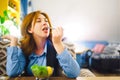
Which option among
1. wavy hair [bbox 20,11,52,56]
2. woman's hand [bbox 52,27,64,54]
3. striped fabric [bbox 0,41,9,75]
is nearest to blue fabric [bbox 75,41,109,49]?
striped fabric [bbox 0,41,9,75]

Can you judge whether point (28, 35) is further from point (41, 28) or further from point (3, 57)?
point (3, 57)

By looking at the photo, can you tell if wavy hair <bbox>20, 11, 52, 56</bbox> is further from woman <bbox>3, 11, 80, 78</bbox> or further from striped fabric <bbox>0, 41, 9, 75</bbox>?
striped fabric <bbox>0, 41, 9, 75</bbox>

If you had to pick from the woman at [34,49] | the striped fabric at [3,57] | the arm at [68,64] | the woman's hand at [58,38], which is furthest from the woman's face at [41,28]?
the striped fabric at [3,57]

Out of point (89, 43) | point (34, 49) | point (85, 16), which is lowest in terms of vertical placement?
point (89, 43)

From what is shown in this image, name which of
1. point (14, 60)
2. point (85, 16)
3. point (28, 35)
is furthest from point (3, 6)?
point (85, 16)

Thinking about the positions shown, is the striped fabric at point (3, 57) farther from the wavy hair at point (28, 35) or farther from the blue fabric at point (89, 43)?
the blue fabric at point (89, 43)

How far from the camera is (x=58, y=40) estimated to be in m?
1.39

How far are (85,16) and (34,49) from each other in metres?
4.40

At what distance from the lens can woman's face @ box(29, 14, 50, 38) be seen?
1500 mm

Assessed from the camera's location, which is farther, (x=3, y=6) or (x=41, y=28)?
(x=3, y=6)

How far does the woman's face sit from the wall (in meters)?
4.14

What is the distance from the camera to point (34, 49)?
1.54 metres

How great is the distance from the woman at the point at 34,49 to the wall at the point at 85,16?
4.12m

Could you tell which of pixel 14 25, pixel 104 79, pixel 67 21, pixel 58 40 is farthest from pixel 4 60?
pixel 67 21
